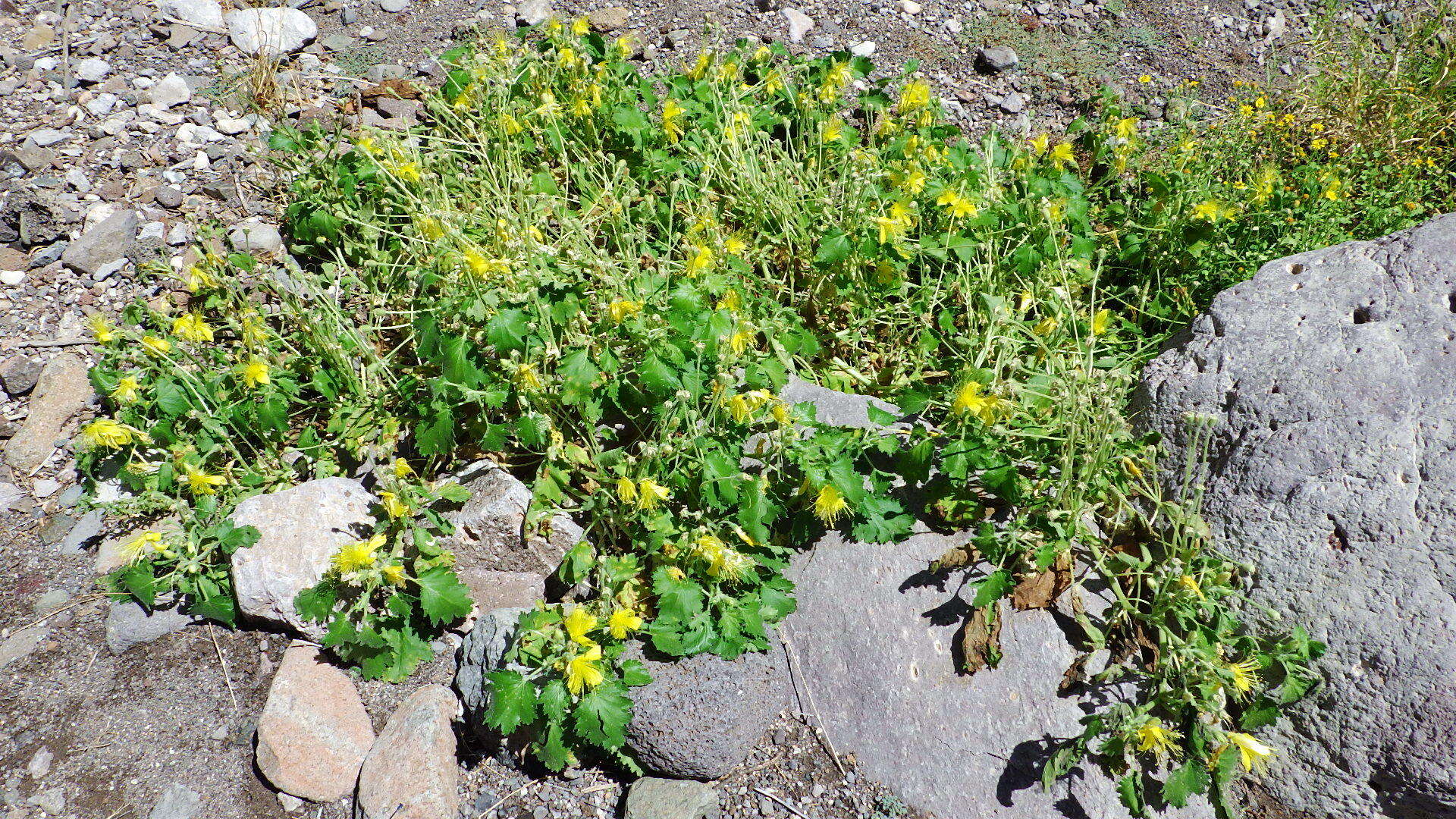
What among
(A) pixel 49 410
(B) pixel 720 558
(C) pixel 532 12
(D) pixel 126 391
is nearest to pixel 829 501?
(B) pixel 720 558

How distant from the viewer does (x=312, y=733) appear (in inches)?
99.6

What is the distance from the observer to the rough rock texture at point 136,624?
2744 mm

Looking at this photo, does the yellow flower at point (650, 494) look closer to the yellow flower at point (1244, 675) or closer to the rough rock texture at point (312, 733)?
the rough rock texture at point (312, 733)

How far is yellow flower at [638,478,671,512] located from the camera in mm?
2482

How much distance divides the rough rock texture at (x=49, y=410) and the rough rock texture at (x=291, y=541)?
95 centimetres

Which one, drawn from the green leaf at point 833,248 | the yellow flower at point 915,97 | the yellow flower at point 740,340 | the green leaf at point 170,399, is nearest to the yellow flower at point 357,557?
the green leaf at point 170,399

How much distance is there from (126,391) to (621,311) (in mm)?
1649

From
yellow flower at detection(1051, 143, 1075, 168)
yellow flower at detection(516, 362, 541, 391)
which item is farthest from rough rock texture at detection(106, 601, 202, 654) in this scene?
yellow flower at detection(1051, 143, 1075, 168)

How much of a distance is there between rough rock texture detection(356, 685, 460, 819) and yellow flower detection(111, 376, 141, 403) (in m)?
1.37

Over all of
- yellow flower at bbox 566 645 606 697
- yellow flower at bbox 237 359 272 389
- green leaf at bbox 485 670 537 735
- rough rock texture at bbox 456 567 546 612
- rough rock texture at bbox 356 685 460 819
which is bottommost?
rough rock texture at bbox 356 685 460 819

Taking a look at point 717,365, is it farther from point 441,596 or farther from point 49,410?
point 49,410

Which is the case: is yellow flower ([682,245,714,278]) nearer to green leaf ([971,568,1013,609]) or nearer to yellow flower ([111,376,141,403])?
green leaf ([971,568,1013,609])

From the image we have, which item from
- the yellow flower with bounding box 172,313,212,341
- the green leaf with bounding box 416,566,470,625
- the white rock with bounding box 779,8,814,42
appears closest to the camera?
the green leaf with bounding box 416,566,470,625

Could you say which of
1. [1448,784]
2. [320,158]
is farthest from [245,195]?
[1448,784]
